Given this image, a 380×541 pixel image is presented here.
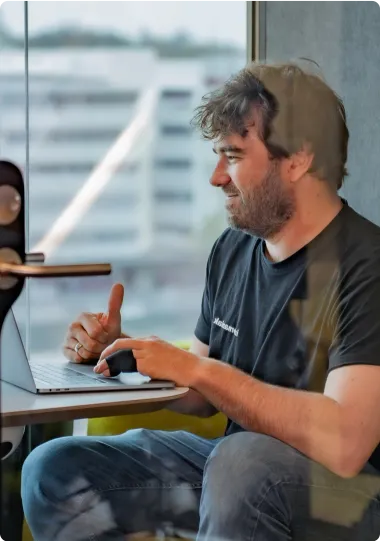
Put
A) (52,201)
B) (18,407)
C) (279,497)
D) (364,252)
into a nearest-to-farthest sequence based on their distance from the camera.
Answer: (18,407) → (279,497) → (364,252) → (52,201)

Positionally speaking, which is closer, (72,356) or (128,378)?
(128,378)

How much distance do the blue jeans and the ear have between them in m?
0.44

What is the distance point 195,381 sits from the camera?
3.92 feet

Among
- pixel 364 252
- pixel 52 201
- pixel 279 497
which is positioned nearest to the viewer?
pixel 279 497

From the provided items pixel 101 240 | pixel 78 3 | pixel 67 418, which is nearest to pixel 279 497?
pixel 67 418

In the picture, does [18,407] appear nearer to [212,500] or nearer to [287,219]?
[212,500]

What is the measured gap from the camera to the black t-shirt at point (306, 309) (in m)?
1.25

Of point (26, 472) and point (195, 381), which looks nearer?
point (195, 381)

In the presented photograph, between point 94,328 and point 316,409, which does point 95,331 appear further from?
point 316,409

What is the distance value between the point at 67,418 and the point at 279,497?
327mm

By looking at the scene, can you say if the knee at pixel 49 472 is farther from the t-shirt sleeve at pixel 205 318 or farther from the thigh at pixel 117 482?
the t-shirt sleeve at pixel 205 318

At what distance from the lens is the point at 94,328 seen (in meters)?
1.33

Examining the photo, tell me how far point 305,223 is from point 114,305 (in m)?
0.33

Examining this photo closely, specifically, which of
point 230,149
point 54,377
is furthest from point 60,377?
point 230,149
